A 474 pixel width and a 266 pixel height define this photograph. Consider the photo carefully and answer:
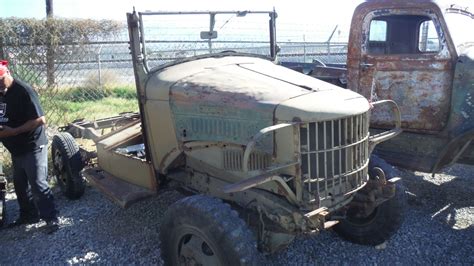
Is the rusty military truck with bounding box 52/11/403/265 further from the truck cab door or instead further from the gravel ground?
the truck cab door

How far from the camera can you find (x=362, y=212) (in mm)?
4105

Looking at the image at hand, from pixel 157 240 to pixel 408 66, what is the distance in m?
3.27

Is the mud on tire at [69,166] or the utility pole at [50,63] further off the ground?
the utility pole at [50,63]

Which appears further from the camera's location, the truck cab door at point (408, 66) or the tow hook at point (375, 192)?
the truck cab door at point (408, 66)

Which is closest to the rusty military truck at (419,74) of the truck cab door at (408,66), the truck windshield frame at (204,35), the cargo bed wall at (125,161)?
the truck cab door at (408,66)

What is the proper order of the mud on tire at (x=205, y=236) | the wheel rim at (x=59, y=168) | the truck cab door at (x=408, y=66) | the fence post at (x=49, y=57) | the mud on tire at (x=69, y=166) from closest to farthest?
the mud on tire at (x=205, y=236), the truck cab door at (x=408, y=66), the mud on tire at (x=69, y=166), the wheel rim at (x=59, y=168), the fence post at (x=49, y=57)

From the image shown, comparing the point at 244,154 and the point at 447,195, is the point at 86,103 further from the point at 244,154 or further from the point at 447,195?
A: the point at 244,154

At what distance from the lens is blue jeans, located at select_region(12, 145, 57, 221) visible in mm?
4715

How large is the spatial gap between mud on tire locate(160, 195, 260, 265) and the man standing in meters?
1.77

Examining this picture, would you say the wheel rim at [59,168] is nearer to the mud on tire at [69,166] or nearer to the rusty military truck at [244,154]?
the mud on tire at [69,166]

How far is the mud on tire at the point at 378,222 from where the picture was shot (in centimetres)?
411

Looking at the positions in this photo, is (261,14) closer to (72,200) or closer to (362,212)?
(362,212)

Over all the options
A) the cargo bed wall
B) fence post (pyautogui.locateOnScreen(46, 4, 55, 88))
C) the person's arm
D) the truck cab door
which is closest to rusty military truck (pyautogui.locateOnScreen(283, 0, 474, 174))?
the truck cab door

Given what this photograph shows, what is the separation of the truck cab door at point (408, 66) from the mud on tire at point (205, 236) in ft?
8.93
